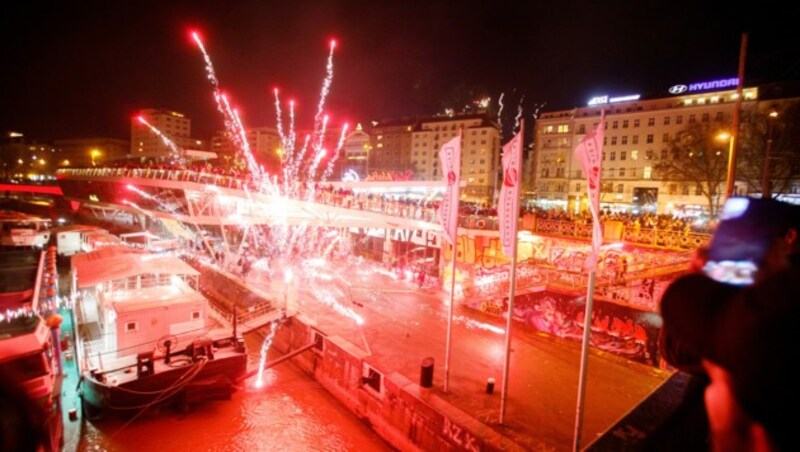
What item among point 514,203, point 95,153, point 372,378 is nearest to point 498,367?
point 372,378

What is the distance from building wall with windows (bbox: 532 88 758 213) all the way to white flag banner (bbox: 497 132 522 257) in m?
36.9

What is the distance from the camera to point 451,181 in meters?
10.4

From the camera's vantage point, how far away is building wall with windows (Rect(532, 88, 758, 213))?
144ft

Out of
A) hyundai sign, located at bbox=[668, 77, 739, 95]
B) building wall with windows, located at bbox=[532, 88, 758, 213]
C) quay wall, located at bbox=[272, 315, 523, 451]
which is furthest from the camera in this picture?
building wall with windows, located at bbox=[532, 88, 758, 213]

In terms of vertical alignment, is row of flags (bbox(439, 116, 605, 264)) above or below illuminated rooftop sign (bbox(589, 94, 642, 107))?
below

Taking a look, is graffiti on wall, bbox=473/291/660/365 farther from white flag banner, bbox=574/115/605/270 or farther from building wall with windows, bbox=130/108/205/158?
building wall with windows, bbox=130/108/205/158

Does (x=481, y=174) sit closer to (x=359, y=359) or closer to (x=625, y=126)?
(x=625, y=126)

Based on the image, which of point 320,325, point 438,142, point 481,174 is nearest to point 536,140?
point 481,174

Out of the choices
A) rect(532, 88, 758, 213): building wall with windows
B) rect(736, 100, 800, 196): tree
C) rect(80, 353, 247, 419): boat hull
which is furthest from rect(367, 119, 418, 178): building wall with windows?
rect(80, 353, 247, 419): boat hull

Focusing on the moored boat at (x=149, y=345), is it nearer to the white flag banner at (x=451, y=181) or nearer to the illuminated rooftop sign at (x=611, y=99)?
the white flag banner at (x=451, y=181)

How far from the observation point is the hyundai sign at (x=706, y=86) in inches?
1683

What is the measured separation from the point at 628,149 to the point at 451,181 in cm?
5022

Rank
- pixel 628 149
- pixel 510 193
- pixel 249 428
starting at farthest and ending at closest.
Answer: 1. pixel 628 149
2. pixel 249 428
3. pixel 510 193

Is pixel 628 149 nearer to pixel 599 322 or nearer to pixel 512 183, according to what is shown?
pixel 599 322
